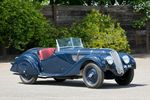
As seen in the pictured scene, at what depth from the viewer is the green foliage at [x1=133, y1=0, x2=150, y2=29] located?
1039 inches

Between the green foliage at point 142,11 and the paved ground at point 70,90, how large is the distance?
10.1 metres

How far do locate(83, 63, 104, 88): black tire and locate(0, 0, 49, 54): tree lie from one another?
8771 millimetres

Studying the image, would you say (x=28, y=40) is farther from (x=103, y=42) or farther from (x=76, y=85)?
(x=76, y=85)

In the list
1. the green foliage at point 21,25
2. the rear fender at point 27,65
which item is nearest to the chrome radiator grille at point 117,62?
the rear fender at point 27,65

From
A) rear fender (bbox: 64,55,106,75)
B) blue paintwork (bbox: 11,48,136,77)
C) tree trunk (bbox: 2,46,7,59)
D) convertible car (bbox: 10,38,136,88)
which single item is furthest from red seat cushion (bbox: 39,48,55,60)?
tree trunk (bbox: 2,46,7,59)

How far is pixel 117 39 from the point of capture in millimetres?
23781

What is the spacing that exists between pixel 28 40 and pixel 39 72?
7.88m

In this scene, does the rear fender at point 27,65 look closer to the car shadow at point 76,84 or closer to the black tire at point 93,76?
the car shadow at point 76,84

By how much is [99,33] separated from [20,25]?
368 cm

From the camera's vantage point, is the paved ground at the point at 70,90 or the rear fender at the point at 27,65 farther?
the rear fender at the point at 27,65

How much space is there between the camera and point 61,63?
46.4 feet

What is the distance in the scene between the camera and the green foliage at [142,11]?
86.6ft

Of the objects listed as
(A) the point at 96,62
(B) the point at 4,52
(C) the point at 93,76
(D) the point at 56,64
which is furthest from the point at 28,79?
(B) the point at 4,52

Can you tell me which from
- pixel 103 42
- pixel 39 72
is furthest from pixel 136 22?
pixel 39 72
